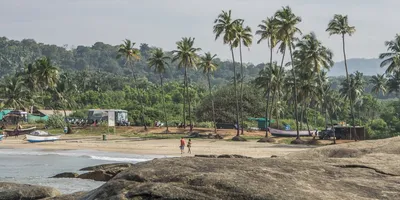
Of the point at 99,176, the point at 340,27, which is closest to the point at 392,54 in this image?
the point at 340,27

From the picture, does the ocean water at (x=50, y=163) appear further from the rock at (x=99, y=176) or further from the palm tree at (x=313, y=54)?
the palm tree at (x=313, y=54)

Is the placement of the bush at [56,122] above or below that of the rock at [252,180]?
above

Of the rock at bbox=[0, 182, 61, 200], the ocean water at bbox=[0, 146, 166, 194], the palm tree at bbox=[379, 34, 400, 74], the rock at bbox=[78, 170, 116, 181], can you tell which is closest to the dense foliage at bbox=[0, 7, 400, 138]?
the palm tree at bbox=[379, 34, 400, 74]

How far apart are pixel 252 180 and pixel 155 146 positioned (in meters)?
48.7

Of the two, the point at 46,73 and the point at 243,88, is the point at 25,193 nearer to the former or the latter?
the point at 46,73

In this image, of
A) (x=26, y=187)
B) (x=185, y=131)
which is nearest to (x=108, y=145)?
(x=185, y=131)

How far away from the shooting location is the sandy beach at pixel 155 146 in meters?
48.6

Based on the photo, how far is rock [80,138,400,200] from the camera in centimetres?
619

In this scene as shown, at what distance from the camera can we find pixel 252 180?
21.1 ft

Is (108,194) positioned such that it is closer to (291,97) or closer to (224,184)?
(224,184)

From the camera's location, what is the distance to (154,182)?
6.62 m

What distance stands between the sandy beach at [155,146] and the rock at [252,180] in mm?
37561

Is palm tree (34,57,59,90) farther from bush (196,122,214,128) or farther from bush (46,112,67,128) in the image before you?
bush (196,122,214,128)

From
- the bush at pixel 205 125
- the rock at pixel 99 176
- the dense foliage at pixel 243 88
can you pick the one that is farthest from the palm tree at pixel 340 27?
the rock at pixel 99 176
